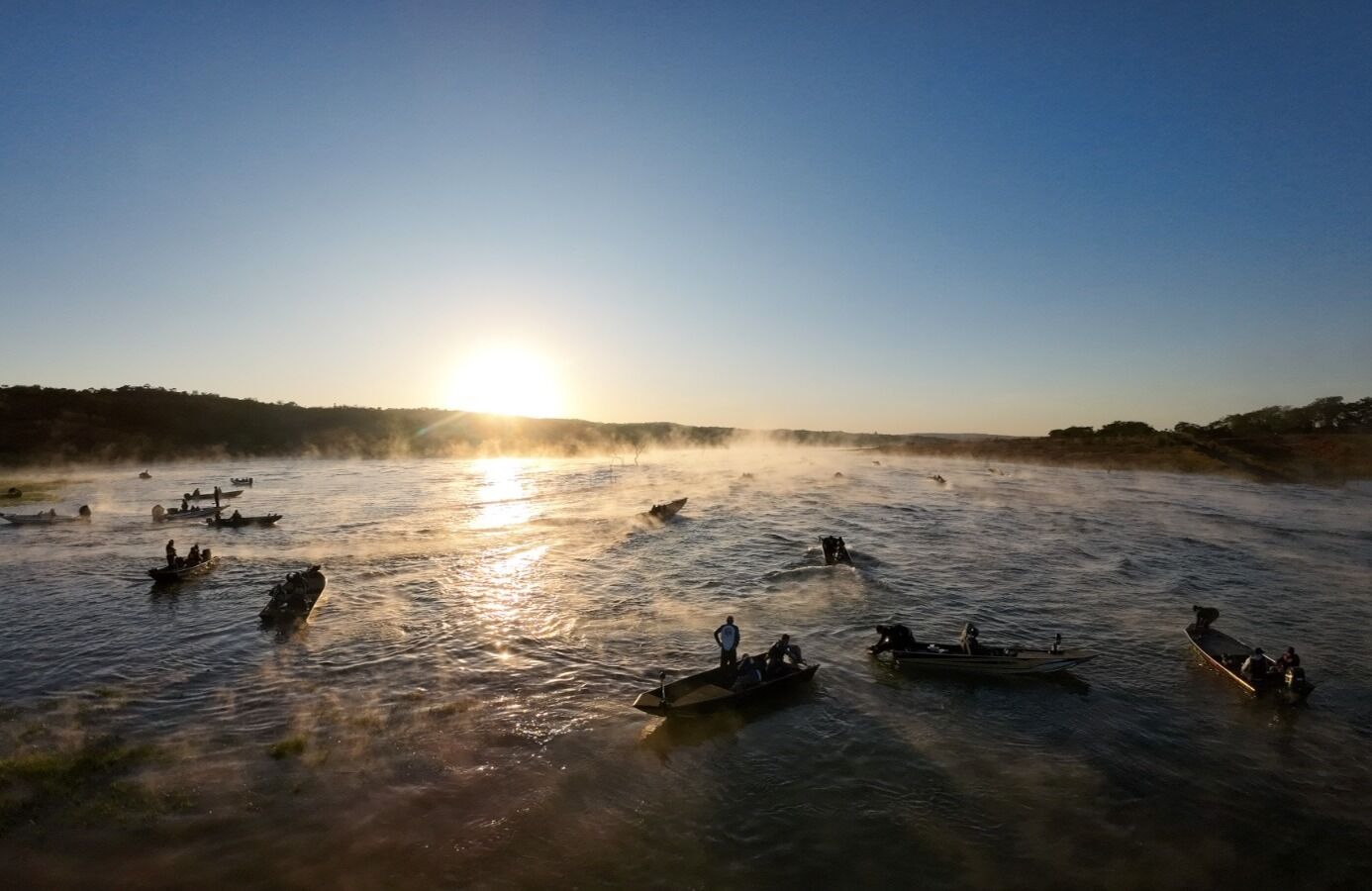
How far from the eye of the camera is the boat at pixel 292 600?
27.1m

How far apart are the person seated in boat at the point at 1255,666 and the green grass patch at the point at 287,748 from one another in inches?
1121

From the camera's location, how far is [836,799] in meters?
14.6

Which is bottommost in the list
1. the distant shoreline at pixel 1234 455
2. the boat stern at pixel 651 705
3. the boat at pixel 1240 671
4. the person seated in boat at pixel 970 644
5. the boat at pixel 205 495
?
the boat at pixel 1240 671

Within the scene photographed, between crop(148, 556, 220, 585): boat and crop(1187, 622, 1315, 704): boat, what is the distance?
46.6 m

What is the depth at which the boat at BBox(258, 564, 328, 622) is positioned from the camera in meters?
27.1

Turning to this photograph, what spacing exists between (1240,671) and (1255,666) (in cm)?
47

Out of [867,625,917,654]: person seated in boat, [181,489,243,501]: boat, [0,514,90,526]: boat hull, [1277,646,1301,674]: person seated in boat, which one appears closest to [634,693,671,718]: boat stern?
[867,625,917,654]: person seated in boat

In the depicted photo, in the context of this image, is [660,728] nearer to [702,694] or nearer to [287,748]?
[702,694]

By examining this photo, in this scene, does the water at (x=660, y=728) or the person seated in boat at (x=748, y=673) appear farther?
the person seated in boat at (x=748, y=673)

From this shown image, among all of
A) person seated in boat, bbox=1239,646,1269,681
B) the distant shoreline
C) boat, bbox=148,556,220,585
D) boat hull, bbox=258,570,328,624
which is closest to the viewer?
person seated in boat, bbox=1239,646,1269,681

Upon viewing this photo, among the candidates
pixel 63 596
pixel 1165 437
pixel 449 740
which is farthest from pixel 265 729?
pixel 1165 437

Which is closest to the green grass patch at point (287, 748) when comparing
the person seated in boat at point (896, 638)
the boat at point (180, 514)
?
the person seated in boat at point (896, 638)

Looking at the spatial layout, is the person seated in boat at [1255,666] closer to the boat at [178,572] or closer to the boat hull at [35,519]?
the boat at [178,572]

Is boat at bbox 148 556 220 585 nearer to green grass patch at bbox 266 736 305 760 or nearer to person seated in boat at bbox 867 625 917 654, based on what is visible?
green grass patch at bbox 266 736 305 760
